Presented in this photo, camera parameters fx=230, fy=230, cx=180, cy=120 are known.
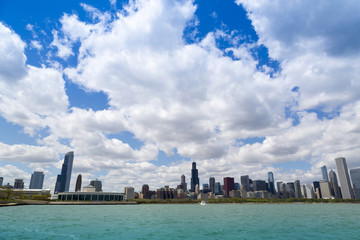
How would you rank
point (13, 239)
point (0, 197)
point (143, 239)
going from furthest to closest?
1. point (0, 197)
2. point (143, 239)
3. point (13, 239)

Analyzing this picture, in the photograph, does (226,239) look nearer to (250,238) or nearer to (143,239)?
(250,238)

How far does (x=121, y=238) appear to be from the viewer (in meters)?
40.3

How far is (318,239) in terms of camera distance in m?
41.8

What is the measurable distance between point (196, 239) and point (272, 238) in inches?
557

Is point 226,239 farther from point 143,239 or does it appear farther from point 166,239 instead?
point 143,239

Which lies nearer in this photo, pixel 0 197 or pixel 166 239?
pixel 166 239

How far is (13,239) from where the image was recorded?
122ft

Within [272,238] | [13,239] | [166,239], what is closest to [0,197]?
[13,239]

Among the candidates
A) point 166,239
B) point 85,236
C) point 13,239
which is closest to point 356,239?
point 166,239

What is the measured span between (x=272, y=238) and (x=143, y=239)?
918 inches

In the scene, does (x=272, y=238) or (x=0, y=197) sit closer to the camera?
(x=272, y=238)

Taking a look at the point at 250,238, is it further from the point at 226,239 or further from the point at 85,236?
the point at 85,236

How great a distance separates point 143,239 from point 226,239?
1443 centimetres

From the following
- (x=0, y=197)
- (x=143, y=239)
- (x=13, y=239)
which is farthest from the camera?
(x=0, y=197)
